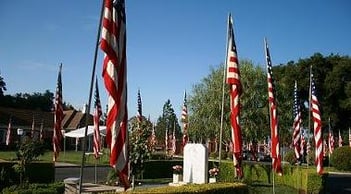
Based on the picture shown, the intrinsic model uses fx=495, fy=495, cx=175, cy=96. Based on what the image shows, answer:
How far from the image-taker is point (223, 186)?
1266 centimetres

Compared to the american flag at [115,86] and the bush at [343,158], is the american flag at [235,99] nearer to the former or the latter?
the american flag at [115,86]

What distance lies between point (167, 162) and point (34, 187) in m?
16.6

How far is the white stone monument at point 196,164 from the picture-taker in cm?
1693

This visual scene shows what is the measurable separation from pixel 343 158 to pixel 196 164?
32625 millimetres

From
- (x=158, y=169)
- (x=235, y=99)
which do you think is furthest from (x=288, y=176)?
(x=235, y=99)

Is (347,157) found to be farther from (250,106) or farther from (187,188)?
(187,188)

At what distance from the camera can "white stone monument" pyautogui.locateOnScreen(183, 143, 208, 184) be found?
16931mm

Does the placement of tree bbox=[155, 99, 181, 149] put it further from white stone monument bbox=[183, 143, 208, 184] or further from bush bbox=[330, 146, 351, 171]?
white stone monument bbox=[183, 143, 208, 184]

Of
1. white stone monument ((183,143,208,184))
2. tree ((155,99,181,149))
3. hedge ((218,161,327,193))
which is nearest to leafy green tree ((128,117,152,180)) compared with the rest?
white stone monument ((183,143,208,184))

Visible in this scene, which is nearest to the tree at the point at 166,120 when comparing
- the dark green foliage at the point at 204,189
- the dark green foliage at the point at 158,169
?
the dark green foliage at the point at 158,169

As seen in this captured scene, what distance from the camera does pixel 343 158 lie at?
46.0 m

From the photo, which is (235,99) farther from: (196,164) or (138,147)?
(138,147)

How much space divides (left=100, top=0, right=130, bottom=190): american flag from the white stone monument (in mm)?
7590

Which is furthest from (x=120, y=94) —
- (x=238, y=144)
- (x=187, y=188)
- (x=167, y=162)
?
(x=167, y=162)
